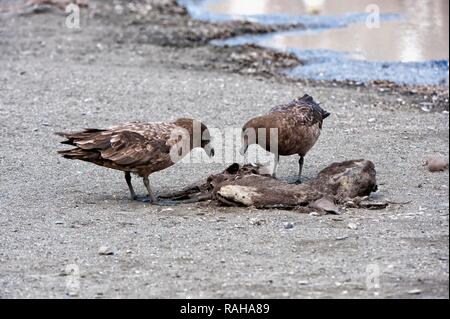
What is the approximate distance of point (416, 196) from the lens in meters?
7.82

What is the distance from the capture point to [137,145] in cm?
786

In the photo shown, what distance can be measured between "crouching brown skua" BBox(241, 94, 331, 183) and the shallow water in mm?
5131

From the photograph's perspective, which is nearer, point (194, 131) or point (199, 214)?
point (199, 214)

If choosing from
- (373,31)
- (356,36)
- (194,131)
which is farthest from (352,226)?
(373,31)

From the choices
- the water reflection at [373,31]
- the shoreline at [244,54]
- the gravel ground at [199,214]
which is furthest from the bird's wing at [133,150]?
the water reflection at [373,31]

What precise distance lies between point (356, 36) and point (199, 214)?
965 cm

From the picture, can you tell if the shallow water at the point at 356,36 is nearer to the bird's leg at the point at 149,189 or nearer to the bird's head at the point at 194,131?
the bird's head at the point at 194,131

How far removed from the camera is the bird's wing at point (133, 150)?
7801 mm

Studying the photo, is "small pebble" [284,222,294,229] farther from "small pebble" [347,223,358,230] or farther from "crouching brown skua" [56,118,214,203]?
"crouching brown skua" [56,118,214,203]

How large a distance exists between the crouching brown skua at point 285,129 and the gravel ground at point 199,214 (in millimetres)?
670

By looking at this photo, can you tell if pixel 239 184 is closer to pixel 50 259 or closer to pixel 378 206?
pixel 378 206

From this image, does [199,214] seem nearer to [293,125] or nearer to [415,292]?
[293,125]
